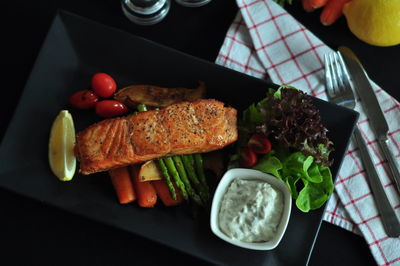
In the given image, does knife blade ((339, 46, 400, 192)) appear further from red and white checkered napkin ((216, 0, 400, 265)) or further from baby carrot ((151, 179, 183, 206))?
baby carrot ((151, 179, 183, 206))

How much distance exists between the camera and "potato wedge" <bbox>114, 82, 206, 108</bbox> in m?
4.22

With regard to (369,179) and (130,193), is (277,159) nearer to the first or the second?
(369,179)

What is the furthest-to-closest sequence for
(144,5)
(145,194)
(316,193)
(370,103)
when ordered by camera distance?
(144,5)
(370,103)
(145,194)
(316,193)

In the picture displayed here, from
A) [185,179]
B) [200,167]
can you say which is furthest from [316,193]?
[185,179]

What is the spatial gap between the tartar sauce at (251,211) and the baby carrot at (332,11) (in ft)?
6.22

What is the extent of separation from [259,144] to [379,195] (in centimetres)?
130

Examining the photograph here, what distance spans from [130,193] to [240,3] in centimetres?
220

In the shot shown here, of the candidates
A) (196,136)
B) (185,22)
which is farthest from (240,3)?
(196,136)

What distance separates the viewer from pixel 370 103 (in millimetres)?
4355

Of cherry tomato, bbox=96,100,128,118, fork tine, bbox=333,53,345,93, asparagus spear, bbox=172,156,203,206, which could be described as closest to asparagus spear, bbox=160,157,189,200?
asparagus spear, bbox=172,156,203,206

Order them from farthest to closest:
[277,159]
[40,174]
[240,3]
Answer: [240,3]
[40,174]
[277,159]

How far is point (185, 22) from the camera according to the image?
464 cm

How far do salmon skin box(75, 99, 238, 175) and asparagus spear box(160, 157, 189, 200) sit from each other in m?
0.15

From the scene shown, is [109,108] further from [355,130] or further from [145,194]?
[355,130]
